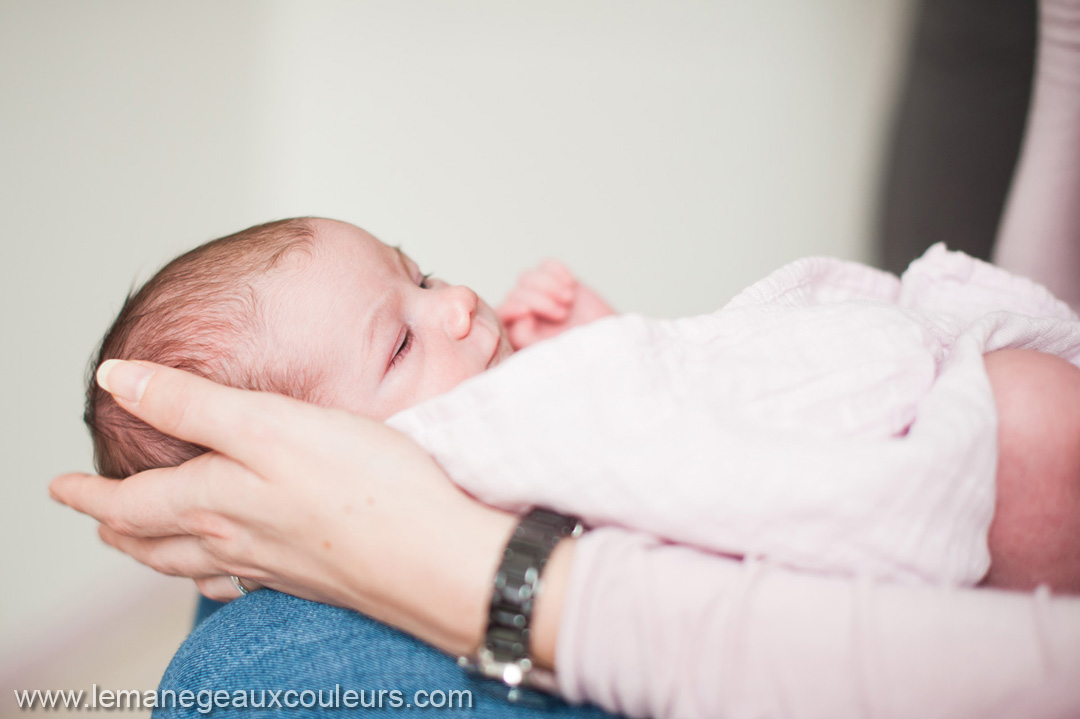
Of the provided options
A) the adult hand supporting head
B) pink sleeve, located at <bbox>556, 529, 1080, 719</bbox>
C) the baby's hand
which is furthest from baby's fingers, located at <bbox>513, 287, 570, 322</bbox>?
pink sleeve, located at <bbox>556, 529, 1080, 719</bbox>

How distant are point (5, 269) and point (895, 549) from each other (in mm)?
1475

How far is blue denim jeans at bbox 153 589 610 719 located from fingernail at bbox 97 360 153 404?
0.27 meters

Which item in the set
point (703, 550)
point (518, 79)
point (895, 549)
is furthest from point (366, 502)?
point (518, 79)

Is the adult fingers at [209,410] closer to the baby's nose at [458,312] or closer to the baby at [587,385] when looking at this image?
the baby at [587,385]

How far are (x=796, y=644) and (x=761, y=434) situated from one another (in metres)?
0.17

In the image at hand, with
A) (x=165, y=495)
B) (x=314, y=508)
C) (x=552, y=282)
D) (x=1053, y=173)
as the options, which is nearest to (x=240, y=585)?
(x=165, y=495)

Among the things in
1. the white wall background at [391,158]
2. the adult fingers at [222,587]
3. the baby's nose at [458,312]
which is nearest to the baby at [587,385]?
the baby's nose at [458,312]

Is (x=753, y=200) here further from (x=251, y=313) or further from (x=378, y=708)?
(x=378, y=708)

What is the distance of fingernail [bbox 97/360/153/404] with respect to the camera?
694 millimetres

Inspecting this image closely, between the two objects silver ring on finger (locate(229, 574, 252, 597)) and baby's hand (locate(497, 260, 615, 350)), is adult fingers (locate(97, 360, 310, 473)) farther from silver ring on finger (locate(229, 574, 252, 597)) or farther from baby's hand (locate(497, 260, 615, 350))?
baby's hand (locate(497, 260, 615, 350))

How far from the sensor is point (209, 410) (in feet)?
2.16

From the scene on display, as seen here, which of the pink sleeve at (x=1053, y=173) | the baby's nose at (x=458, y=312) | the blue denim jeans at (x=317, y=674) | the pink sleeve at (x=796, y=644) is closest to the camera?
the pink sleeve at (x=796, y=644)

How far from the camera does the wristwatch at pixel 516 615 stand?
55 centimetres

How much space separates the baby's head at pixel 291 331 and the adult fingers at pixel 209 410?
0.09 metres
